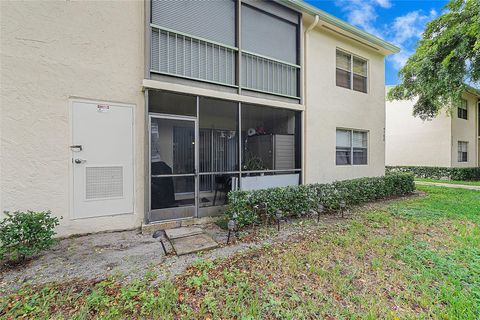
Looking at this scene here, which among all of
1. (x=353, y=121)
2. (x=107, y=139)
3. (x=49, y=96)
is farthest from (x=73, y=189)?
(x=353, y=121)

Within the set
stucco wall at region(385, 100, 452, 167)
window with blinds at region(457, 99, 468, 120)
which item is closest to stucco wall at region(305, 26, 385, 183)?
stucco wall at region(385, 100, 452, 167)

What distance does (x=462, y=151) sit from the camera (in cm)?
1623

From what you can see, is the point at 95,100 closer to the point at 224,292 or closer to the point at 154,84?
→ the point at 154,84

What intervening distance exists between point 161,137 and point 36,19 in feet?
9.78

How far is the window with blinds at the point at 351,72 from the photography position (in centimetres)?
846

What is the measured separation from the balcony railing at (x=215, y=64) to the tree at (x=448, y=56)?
8.26m

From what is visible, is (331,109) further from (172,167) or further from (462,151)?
(462,151)

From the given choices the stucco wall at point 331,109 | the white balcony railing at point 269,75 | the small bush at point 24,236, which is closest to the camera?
the small bush at point 24,236

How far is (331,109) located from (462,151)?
15.2 meters

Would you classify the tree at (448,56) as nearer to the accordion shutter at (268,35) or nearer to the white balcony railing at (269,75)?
the accordion shutter at (268,35)

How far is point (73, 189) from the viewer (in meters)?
4.36

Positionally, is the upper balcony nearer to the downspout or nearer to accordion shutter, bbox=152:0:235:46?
accordion shutter, bbox=152:0:235:46

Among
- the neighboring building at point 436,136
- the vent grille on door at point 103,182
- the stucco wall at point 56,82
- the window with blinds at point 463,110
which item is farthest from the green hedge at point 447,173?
the stucco wall at point 56,82

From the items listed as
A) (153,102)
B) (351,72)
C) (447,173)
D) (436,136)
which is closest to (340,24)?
(351,72)
